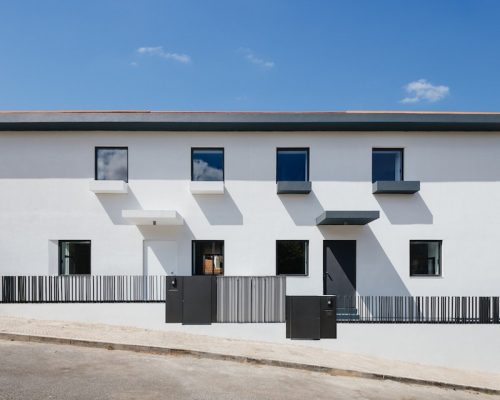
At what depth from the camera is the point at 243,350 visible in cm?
889

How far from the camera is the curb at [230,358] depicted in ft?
26.3

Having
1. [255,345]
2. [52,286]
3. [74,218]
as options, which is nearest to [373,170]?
[255,345]

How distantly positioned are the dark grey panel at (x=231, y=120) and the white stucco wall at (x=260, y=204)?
47 centimetres

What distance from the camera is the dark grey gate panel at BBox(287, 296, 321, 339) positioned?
32.6 feet

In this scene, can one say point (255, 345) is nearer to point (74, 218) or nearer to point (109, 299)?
point (109, 299)

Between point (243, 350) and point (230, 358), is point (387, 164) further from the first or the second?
point (230, 358)

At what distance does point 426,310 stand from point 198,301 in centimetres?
660

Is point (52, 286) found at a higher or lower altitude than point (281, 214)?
lower

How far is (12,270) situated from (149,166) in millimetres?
5463

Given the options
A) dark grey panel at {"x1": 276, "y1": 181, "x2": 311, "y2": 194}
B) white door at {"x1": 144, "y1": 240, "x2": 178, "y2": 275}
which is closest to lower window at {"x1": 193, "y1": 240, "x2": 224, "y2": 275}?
white door at {"x1": 144, "y1": 240, "x2": 178, "y2": 275}

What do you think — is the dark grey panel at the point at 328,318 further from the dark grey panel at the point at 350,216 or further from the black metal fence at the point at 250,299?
the dark grey panel at the point at 350,216

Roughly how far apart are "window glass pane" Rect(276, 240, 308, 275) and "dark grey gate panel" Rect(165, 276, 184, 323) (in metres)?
3.32

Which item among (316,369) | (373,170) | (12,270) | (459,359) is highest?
(373,170)

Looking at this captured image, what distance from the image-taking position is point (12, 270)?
11734 mm
